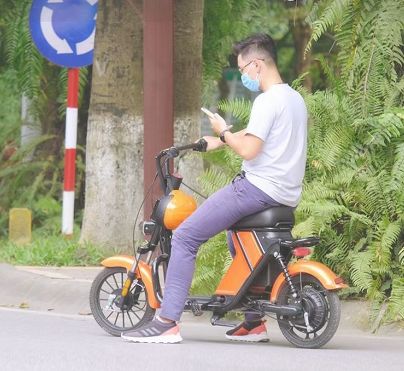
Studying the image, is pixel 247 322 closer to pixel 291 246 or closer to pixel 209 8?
pixel 291 246

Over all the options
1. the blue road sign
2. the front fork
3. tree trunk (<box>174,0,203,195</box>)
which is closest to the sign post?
Answer: the blue road sign

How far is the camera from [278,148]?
328 inches

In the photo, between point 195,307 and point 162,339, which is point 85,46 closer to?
point 195,307

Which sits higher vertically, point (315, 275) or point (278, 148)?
point (278, 148)

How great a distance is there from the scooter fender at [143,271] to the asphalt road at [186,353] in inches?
12.6

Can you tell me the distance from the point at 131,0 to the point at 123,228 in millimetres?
2016

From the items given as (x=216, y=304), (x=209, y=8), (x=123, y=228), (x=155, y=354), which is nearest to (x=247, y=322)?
(x=216, y=304)

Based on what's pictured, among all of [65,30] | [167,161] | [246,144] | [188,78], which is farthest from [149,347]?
[65,30]

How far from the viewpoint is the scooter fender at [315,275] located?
819 centimetres

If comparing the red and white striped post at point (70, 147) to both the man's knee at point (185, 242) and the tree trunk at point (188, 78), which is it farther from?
the man's knee at point (185, 242)

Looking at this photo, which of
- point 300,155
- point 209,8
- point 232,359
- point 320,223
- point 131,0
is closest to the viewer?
point 232,359

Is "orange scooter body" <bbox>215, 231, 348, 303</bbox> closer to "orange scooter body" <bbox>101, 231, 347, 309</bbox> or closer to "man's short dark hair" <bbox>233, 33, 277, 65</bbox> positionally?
"orange scooter body" <bbox>101, 231, 347, 309</bbox>

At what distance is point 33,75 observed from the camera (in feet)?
50.7

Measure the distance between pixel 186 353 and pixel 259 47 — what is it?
187cm
